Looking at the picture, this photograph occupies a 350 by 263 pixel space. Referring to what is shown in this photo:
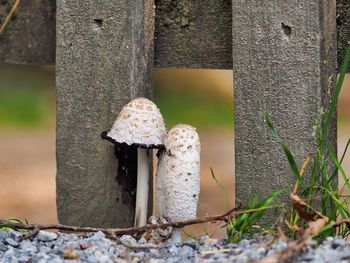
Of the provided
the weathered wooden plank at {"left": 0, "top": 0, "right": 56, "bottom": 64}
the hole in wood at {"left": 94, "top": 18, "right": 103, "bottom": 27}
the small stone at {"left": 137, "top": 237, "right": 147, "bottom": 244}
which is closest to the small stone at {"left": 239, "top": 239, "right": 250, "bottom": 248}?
the small stone at {"left": 137, "top": 237, "right": 147, "bottom": 244}

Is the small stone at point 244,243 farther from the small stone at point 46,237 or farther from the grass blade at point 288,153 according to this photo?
the small stone at point 46,237

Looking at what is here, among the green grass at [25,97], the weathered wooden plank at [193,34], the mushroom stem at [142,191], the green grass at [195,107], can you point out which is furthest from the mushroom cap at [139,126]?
the green grass at [25,97]

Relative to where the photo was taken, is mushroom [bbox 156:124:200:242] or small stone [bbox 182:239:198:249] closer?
small stone [bbox 182:239:198:249]

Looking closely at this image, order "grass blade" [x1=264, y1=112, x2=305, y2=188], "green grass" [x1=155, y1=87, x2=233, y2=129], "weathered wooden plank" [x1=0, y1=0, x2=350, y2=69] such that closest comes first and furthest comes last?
1. "grass blade" [x1=264, y1=112, x2=305, y2=188]
2. "weathered wooden plank" [x1=0, y1=0, x2=350, y2=69]
3. "green grass" [x1=155, y1=87, x2=233, y2=129]

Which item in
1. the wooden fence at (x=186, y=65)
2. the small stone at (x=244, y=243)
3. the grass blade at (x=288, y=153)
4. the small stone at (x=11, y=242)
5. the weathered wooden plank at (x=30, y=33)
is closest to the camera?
the small stone at (x=244, y=243)

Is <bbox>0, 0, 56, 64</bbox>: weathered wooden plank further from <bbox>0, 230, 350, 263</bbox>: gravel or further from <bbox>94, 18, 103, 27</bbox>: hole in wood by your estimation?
<bbox>0, 230, 350, 263</bbox>: gravel

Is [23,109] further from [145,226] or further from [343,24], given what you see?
[145,226]
